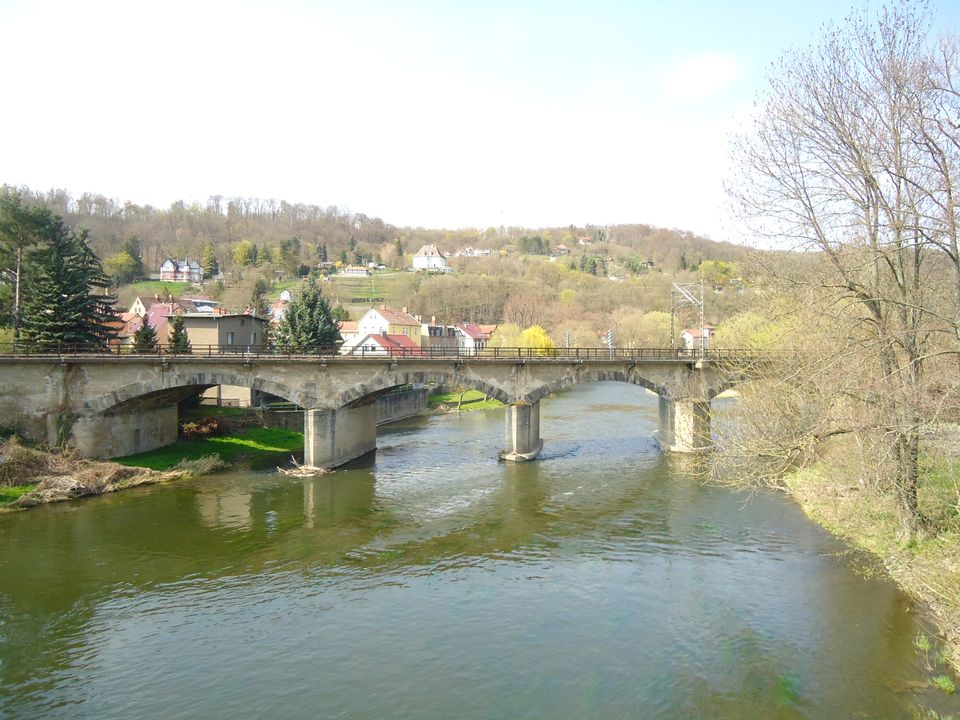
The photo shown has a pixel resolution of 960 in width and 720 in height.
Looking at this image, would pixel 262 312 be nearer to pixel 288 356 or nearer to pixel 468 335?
pixel 468 335

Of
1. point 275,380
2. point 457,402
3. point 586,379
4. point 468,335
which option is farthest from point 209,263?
point 586,379

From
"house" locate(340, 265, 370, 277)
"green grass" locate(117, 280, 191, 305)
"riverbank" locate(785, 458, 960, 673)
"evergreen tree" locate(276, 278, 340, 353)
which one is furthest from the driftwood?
"house" locate(340, 265, 370, 277)

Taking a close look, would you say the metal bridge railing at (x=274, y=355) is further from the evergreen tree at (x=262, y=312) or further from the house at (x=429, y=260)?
the house at (x=429, y=260)

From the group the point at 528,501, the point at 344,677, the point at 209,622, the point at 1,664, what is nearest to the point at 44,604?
the point at 1,664

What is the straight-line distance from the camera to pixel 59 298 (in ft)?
134

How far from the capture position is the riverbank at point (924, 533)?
1591cm

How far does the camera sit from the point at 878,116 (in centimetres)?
1761

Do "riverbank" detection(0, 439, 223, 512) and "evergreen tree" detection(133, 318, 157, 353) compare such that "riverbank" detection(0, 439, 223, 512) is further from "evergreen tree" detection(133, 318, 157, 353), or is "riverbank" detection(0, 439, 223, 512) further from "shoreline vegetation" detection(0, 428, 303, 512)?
"evergreen tree" detection(133, 318, 157, 353)

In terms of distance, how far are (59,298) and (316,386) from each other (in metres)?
18.2

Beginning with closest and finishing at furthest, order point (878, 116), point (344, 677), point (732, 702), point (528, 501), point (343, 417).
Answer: point (732, 702) < point (344, 677) < point (878, 116) < point (528, 501) < point (343, 417)

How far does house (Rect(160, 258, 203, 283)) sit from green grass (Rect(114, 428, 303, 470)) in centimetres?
10708

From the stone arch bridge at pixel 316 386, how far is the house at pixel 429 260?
459 feet

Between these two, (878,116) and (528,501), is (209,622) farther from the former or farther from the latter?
(878,116)

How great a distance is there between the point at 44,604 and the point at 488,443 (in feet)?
98.3
